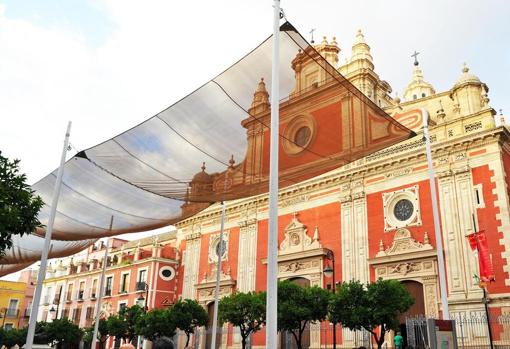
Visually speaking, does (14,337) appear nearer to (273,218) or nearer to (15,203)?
(15,203)

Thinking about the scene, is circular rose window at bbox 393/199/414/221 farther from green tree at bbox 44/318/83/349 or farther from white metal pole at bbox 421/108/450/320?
green tree at bbox 44/318/83/349

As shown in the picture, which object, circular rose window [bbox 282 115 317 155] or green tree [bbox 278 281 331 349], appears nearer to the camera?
circular rose window [bbox 282 115 317 155]

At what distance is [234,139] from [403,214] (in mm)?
15546

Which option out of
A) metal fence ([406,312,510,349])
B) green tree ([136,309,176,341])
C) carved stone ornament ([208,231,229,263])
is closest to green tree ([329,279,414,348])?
metal fence ([406,312,510,349])

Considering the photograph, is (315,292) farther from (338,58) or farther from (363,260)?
(338,58)

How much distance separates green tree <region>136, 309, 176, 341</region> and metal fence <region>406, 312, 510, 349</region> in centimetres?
1156

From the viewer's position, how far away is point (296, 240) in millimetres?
26453

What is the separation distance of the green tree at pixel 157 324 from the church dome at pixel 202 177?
16057 mm

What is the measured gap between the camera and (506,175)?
20406 millimetres

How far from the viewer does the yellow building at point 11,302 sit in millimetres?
53938

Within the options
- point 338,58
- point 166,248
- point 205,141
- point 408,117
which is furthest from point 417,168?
point 166,248

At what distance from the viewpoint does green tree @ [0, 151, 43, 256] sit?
10195mm

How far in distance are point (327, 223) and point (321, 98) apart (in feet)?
56.6

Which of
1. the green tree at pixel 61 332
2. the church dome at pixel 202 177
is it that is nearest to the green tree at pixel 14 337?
the green tree at pixel 61 332
